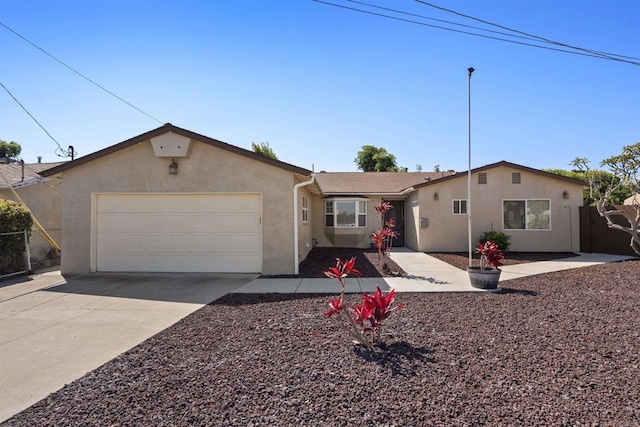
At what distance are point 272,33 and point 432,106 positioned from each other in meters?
6.20

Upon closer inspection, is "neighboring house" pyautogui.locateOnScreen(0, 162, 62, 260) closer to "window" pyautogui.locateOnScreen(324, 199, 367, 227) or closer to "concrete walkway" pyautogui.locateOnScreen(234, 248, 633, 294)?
"concrete walkway" pyautogui.locateOnScreen(234, 248, 633, 294)

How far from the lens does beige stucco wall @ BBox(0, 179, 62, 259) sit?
488 inches

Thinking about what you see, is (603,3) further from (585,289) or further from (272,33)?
(272,33)

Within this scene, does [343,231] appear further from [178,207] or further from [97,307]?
[97,307]

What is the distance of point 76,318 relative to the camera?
568 centimetres

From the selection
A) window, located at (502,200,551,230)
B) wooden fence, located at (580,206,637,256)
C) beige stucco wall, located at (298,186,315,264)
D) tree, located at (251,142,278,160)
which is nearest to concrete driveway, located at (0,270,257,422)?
beige stucco wall, located at (298,186,315,264)

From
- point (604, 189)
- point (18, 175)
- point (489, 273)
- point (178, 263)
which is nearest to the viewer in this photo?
point (489, 273)

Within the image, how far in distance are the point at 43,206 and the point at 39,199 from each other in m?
0.29

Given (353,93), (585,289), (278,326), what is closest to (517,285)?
(585,289)

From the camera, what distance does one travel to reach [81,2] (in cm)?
887

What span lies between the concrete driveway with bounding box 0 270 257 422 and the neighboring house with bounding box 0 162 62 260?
3.62 meters

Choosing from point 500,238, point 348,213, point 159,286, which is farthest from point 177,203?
point 500,238

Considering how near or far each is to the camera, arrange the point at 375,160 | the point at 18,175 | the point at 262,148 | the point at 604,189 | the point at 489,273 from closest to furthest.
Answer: the point at 489,273, the point at 18,175, the point at 262,148, the point at 604,189, the point at 375,160

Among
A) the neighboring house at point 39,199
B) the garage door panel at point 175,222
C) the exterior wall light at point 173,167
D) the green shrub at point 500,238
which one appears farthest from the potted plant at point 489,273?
the neighboring house at point 39,199
